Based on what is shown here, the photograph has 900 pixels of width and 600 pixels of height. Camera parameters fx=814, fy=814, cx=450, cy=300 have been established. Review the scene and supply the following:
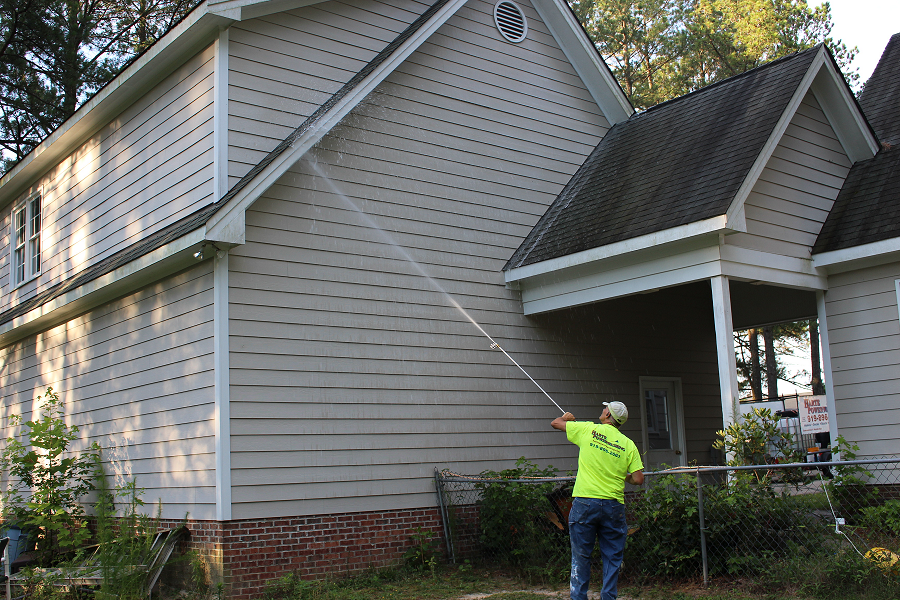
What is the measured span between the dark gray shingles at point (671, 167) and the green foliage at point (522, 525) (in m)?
3.00

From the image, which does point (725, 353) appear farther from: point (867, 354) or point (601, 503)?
point (601, 503)

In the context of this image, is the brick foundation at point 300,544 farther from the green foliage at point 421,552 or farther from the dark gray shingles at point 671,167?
the dark gray shingles at point 671,167

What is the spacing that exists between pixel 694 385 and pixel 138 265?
29.5 ft

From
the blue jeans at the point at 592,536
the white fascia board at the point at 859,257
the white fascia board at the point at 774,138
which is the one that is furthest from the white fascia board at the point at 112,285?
the white fascia board at the point at 859,257

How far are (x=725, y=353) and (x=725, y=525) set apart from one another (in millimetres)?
1920

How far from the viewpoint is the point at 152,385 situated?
9.59 metres

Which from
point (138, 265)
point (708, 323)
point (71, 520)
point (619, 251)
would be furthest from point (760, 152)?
point (71, 520)

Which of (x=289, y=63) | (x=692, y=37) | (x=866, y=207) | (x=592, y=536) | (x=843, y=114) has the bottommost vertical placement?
(x=592, y=536)

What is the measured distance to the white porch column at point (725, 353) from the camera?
28.3 feet

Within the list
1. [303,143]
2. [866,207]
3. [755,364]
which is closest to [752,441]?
[866,207]

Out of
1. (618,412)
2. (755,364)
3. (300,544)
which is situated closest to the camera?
(618,412)

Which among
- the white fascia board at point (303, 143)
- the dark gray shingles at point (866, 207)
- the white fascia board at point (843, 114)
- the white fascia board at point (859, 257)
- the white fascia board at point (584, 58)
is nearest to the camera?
the white fascia board at point (303, 143)

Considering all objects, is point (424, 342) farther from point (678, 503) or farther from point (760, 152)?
point (760, 152)

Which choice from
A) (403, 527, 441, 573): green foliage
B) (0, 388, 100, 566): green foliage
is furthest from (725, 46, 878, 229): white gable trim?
(0, 388, 100, 566): green foliage
